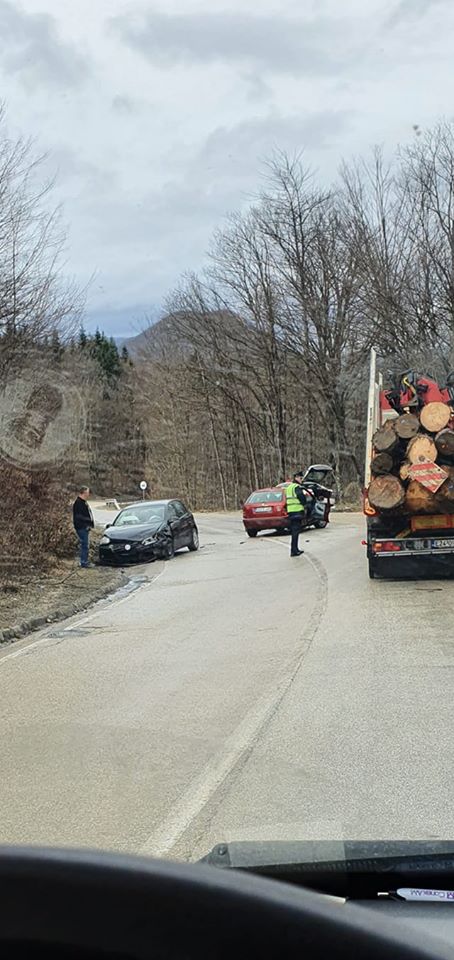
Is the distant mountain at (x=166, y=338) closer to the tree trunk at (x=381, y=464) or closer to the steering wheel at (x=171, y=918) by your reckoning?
the tree trunk at (x=381, y=464)

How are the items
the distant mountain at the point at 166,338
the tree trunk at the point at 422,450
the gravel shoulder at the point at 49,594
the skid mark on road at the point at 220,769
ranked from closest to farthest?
the skid mark on road at the point at 220,769
the gravel shoulder at the point at 49,594
the tree trunk at the point at 422,450
the distant mountain at the point at 166,338

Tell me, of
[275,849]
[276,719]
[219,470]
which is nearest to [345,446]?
[219,470]

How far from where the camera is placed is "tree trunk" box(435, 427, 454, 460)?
14.0 metres

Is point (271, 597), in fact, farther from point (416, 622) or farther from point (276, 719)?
point (276, 719)

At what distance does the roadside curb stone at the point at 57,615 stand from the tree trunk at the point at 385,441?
514 centimetres

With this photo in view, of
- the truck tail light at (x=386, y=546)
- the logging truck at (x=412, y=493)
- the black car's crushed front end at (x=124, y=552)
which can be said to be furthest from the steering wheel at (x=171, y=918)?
the black car's crushed front end at (x=124, y=552)

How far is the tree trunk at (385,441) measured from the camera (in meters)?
14.5

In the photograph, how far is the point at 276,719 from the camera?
265 inches

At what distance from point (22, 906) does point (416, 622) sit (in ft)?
32.8

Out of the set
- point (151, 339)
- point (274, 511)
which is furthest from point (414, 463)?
point (151, 339)

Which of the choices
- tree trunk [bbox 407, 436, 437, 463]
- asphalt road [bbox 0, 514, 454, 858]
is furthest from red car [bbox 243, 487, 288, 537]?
asphalt road [bbox 0, 514, 454, 858]

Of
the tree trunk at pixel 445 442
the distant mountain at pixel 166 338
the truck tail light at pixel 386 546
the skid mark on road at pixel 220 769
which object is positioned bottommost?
the skid mark on road at pixel 220 769

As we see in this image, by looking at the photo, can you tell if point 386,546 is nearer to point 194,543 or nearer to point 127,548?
point 127,548

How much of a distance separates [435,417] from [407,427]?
44 cm
